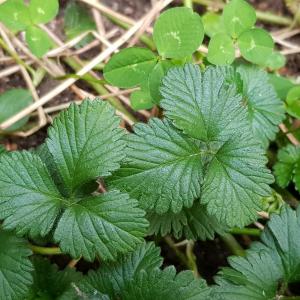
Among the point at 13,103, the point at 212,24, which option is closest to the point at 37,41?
the point at 13,103

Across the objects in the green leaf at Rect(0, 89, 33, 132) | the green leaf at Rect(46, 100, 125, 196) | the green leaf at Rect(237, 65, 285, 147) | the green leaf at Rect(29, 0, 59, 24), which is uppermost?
the green leaf at Rect(29, 0, 59, 24)

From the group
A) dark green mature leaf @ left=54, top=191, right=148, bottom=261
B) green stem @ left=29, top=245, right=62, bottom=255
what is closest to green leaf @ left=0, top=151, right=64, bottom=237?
dark green mature leaf @ left=54, top=191, right=148, bottom=261

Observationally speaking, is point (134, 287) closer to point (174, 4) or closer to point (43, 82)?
point (43, 82)

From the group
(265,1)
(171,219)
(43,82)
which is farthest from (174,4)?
(171,219)

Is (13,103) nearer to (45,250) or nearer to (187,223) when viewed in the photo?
(45,250)

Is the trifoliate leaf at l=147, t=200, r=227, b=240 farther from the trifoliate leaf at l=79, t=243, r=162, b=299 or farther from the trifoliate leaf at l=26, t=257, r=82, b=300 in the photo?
the trifoliate leaf at l=26, t=257, r=82, b=300

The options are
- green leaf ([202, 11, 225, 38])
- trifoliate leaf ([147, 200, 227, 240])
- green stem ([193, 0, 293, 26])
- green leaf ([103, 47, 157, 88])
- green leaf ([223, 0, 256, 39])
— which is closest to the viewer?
trifoliate leaf ([147, 200, 227, 240])

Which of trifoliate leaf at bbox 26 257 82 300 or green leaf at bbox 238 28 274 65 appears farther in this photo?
green leaf at bbox 238 28 274 65
